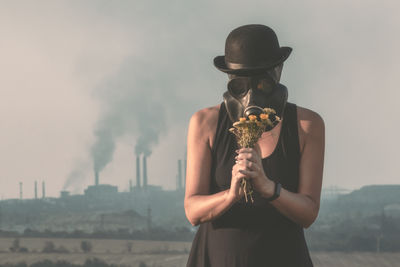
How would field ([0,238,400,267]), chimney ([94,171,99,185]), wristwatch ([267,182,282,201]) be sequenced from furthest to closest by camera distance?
chimney ([94,171,99,185]) → field ([0,238,400,267]) → wristwatch ([267,182,282,201])

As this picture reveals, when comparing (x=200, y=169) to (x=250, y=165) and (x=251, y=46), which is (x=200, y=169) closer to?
(x=250, y=165)

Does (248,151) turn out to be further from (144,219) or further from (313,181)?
(144,219)

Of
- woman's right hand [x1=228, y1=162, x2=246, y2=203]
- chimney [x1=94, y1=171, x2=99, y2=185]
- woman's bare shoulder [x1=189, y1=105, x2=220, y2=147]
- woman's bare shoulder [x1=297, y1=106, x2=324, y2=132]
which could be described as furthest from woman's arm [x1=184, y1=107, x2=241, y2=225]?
chimney [x1=94, y1=171, x2=99, y2=185]

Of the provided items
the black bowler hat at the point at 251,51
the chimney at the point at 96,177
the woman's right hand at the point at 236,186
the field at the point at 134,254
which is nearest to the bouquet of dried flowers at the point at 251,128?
the woman's right hand at the point at 236,186

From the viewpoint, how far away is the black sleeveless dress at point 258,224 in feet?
10.2

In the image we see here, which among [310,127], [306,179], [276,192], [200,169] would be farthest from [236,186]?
[310,127]

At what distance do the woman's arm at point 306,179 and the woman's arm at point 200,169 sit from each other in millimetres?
262

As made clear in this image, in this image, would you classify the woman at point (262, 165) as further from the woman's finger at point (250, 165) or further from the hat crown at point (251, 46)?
the woman's finger at point (250, 165)

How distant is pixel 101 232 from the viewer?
5694 inches

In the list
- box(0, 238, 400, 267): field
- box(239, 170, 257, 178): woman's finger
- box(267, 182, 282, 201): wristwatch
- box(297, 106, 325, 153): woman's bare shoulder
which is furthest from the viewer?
box(0, 238, 400, 267): field

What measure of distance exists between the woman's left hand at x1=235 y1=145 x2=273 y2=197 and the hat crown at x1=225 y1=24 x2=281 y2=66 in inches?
20.0

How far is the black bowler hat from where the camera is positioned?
A: 312cm

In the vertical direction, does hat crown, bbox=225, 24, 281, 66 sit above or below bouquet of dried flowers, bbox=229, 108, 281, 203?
above

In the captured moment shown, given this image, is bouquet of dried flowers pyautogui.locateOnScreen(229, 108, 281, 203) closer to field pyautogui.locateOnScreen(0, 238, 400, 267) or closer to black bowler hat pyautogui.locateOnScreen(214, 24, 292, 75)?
black bowler hat pyautogui.locateOnScreen(214, 24, 292, 75)
